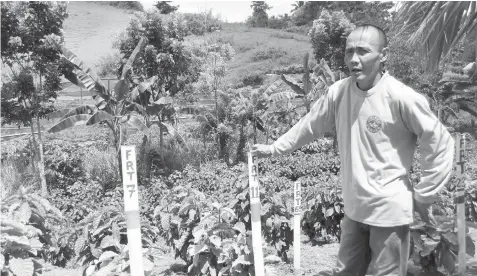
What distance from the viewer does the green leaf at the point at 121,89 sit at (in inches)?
417

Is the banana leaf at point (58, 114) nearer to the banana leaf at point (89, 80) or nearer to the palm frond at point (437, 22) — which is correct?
the banana leaf at point (89, 80)

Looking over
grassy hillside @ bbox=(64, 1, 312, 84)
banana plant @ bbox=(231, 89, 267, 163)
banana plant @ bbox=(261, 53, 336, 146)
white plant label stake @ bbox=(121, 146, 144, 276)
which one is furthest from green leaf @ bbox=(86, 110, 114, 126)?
grassy hillside @ bbox=(64, 1, 312, 84)

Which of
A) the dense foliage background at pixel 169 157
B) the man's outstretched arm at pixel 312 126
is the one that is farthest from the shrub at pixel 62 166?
the man's outstretched arm at pixel 312 126

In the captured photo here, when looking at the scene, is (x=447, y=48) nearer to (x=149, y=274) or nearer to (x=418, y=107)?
(x=418, y=107)

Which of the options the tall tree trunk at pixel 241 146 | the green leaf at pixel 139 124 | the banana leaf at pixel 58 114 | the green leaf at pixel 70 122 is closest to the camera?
the green leaf at pixel 70 122

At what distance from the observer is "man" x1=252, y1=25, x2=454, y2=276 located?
2.29 metres

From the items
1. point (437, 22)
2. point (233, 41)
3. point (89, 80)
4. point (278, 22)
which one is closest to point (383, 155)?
point (437, 22)

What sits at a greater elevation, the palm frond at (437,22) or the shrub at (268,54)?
the shrub at (268,54)

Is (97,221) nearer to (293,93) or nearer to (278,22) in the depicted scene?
(293,93)

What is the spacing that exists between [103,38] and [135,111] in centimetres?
4076

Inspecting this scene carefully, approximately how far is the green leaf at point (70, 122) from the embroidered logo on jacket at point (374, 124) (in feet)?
27.9

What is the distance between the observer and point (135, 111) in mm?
11727

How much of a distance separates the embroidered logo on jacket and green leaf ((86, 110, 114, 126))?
8496 millimetres

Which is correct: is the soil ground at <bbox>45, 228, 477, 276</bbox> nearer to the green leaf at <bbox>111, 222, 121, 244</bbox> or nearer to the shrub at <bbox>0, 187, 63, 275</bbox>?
the green leaf at <bbox>111, 222, 121, 244</bbox>
